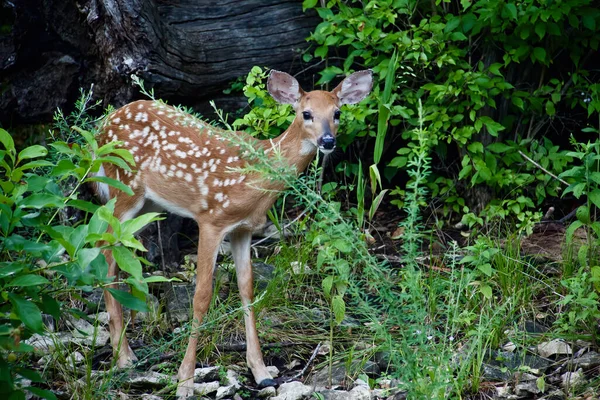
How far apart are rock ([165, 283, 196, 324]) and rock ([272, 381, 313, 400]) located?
88 cm

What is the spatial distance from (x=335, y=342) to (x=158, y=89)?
2.05 meters

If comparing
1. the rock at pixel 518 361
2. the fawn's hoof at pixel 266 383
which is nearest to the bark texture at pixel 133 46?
the fawn's hoof at pixel 266 383

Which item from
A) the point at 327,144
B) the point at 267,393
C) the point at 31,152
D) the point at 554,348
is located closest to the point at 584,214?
the point at 554,348

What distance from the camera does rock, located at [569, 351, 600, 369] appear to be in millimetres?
4520

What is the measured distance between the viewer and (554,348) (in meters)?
4.72

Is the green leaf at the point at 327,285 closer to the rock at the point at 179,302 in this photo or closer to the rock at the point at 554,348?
the rock at the point at 179,302

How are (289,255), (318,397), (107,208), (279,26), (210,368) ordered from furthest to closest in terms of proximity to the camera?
(279,26)
(289,255)
(210,368)
(318,397)
(107,208)

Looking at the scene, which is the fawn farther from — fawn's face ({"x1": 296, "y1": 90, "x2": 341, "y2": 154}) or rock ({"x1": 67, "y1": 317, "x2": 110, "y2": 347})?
rock ({"x1": 67, "y1": 317, "x2": 110, "y2": 347})

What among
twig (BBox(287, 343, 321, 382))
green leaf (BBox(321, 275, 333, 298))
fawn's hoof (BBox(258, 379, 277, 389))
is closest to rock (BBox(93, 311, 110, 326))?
fawn's hoof (BBox(258, 379, 277, 389))

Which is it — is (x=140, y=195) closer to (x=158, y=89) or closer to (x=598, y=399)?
(x=158, y=89)

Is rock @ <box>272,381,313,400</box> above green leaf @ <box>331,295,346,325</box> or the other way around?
the other way around

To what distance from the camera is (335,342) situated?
499cm

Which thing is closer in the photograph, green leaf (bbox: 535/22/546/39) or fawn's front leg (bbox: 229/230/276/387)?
fawn's front leg (bbox: 229/230/276/387)

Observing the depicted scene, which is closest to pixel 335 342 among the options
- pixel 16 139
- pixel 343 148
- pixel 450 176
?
pixel 343 148
